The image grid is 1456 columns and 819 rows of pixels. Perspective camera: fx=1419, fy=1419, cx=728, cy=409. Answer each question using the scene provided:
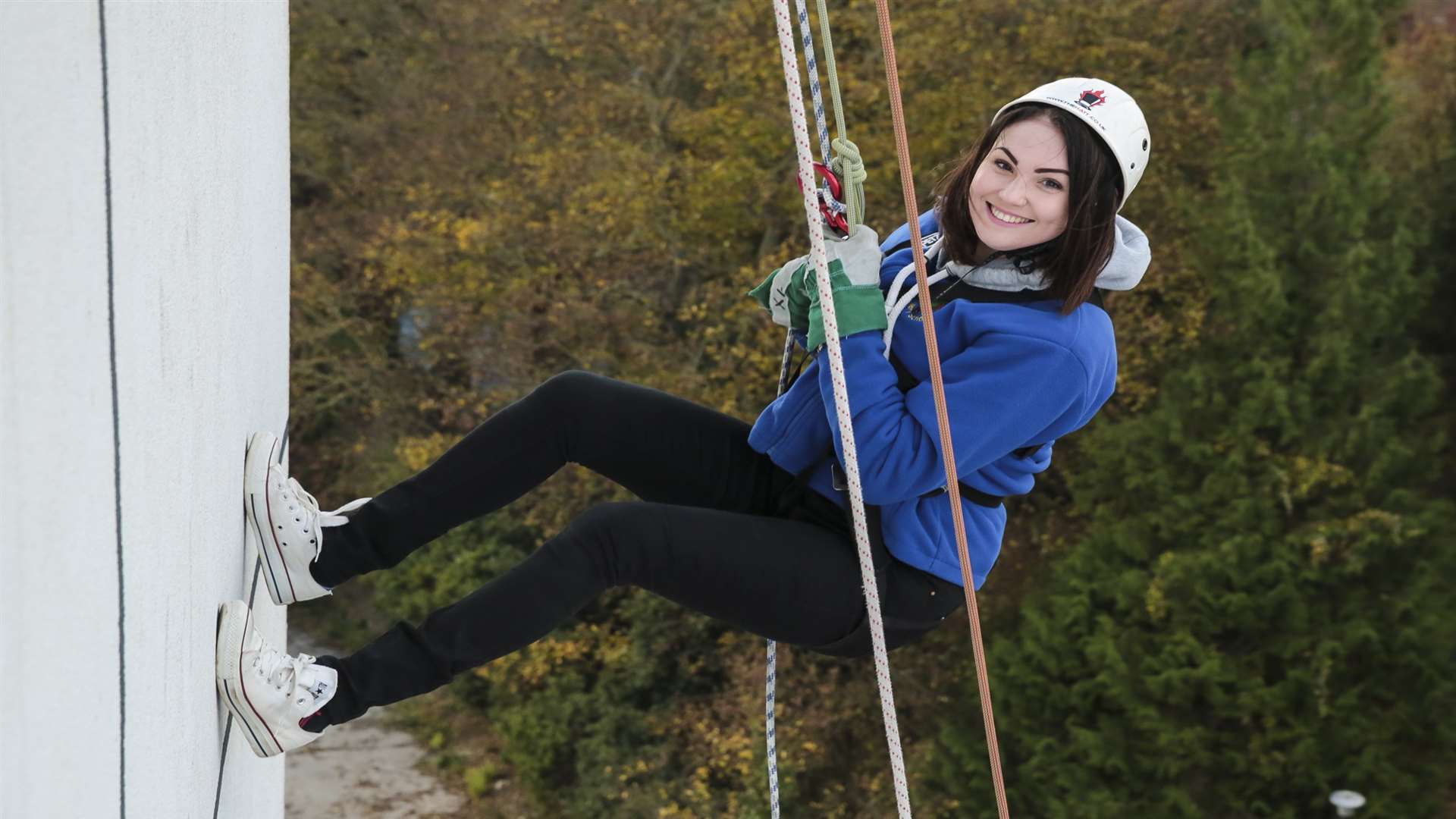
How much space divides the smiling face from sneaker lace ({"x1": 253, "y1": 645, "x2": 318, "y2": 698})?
947 millimetres

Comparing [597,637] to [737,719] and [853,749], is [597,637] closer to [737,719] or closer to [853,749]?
[737,719]

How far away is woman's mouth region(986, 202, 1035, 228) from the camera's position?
5.66 feet

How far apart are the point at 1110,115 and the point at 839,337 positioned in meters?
0.43

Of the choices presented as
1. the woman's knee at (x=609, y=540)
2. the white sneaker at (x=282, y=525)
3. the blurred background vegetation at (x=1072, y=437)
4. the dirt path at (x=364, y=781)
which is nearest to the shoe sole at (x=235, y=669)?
the white sneaker at (x=282, y=525)

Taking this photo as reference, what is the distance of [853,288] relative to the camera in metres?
1.70

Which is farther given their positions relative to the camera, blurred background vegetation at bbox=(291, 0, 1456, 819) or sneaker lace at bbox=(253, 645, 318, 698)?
blurred background vegetation at bbox=(291, 0, 1456, 819)

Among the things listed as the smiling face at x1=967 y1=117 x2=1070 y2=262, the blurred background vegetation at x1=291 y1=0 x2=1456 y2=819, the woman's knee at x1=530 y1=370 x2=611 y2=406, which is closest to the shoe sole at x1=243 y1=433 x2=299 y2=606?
the woman's knee at x1=530 y1=370 x2=611 y2=406

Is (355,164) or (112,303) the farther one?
(355,164)

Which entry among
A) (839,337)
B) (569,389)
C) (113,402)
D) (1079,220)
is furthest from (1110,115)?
(113,402)

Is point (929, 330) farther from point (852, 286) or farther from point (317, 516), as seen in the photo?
point (317, 516)

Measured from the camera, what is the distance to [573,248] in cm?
832

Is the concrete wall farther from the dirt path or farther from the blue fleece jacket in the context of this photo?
the dirt path

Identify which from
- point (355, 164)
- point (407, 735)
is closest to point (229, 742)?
point (407, 735)

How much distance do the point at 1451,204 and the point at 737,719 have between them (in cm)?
446
